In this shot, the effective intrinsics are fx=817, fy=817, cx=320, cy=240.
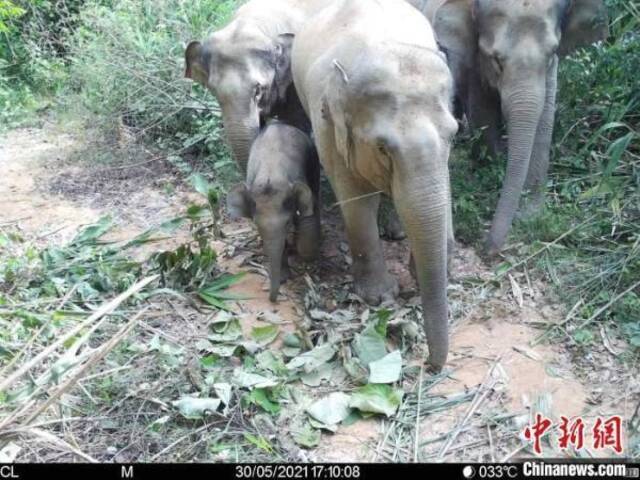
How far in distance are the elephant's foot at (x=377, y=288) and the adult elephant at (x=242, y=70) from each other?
119 centimetres

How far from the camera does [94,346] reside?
13.5 feet

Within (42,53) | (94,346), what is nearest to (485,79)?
(94,346)

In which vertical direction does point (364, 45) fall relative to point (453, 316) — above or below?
above

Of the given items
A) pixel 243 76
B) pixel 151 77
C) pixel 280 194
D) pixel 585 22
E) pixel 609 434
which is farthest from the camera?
pixel 151 77

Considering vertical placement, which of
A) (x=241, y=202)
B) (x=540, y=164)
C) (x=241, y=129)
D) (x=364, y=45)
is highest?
(x=364, y=45)

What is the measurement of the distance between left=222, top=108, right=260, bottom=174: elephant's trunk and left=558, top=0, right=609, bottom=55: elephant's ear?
1.94m

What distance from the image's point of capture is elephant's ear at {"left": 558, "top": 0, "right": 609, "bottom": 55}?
4.79 m

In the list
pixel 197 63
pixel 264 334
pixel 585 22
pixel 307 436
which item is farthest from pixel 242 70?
pixel 307 436

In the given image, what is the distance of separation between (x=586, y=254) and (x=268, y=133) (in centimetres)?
194

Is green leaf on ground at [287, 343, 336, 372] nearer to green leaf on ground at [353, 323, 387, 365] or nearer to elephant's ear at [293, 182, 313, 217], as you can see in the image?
green leaf on ground at [353, 323, 387, 365]

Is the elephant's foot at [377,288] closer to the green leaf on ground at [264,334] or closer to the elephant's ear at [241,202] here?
the green leaf on ground at [264,334]

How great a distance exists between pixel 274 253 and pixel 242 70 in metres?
1.28

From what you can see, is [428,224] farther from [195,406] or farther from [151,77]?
[151,77]

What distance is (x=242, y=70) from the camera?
16.5 feet
